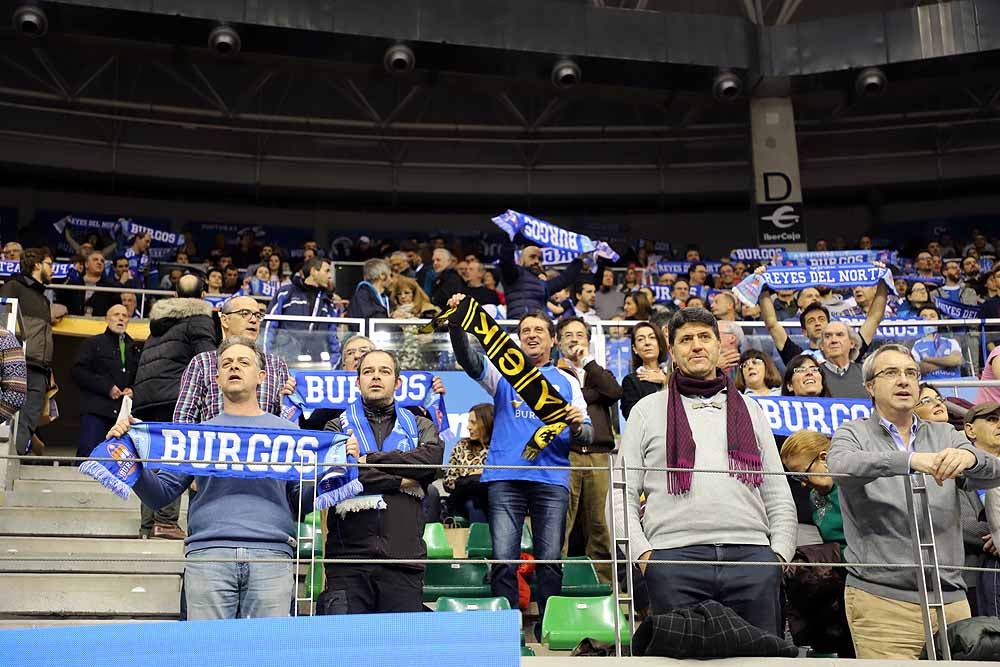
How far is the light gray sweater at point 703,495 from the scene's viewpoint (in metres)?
4.68

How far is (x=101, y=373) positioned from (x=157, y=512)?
8.32 feet

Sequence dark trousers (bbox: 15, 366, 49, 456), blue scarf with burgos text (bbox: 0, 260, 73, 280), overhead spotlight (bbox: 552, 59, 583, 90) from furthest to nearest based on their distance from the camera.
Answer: overhead spotlight (bbox: 552, 59, 583, 90)
blue scarf with burgos text (bbox: 0, 260, 73, 280)
dark trousers (bbox: 15, 366, 49, 456)

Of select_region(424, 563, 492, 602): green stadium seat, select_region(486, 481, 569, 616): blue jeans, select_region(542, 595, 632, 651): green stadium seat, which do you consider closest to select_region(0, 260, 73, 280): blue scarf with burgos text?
select_region(424, 563, 492, 602): green stadium seat

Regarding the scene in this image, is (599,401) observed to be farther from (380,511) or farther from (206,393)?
(206,393)

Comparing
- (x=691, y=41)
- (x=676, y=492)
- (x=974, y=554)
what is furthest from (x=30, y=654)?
(x=691, y=41)

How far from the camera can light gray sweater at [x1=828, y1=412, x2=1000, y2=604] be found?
4.86 meters

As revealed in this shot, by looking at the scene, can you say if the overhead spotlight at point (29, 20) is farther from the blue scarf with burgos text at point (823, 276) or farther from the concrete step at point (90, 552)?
the blue scarf with burgos text at point (823, 276)

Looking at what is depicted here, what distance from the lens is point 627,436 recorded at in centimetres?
505

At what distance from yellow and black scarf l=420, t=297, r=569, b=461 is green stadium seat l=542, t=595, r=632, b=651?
80cm

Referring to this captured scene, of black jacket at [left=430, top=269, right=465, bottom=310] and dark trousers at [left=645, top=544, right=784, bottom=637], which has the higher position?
black jacket at [left=430, top=269, right=465, bottom=310]

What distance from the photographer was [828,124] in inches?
890

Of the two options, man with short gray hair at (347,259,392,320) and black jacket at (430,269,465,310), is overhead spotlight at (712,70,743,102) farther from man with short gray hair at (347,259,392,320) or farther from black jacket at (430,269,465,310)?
man with short gray hair at (347,259,392,320)

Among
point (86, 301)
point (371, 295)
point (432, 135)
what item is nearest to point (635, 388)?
point (371, 295)

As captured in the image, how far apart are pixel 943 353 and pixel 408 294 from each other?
15.9 feet
